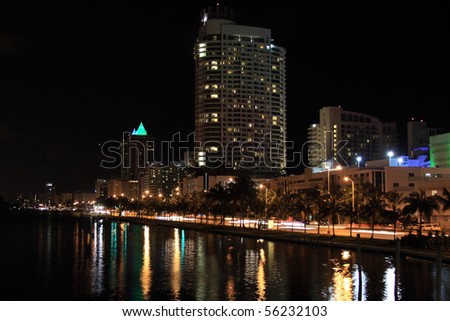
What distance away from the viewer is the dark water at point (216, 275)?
4128cm

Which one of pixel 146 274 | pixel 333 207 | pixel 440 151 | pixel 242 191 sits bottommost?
pixel 146 274

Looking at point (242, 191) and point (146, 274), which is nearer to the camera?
point (146, 274)

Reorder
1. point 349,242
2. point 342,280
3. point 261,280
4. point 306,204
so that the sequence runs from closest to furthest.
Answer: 1. point 342,280
2. point 261,280
3. point 349,242
4. point 306,204

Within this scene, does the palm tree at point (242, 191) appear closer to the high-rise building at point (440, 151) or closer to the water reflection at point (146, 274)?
the water reflection at point (146, 274)

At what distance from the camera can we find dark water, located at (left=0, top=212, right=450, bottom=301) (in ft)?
135

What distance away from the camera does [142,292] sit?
139ft

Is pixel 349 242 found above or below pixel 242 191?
below

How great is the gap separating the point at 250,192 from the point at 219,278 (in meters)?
66.0

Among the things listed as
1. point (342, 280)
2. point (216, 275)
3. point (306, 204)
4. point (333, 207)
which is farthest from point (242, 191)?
point (342, 280)

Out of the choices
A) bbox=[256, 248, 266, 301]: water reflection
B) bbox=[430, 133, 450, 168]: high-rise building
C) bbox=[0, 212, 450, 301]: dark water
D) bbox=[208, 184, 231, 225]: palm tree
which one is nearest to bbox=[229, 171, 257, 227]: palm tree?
bbox=[208, 184, 231, 225]: palm tree

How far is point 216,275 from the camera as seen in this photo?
50.5 m

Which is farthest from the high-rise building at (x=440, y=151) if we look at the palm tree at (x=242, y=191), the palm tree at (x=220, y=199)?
the palm tree at (x=242, y=191)

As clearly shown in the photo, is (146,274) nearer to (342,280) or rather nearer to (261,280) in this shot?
(261,280)
